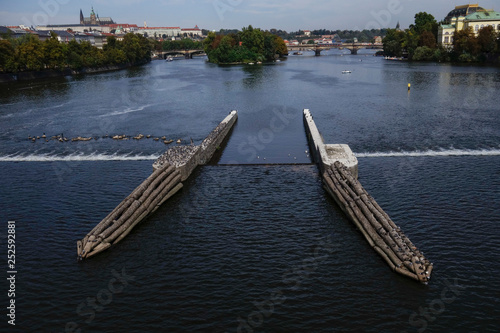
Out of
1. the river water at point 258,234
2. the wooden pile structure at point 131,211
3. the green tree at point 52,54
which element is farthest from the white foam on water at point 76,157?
the green tree at point 52,54

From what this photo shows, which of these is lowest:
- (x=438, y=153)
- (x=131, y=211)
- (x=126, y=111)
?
(x=438, y=153)

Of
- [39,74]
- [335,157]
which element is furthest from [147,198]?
[39,74]

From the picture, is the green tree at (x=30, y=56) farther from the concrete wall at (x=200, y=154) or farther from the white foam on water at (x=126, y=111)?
the concrete wall at (x=200, y=154)

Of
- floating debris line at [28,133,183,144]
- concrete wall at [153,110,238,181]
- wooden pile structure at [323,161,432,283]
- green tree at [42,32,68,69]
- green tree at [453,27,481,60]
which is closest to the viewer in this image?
wooden pile structure at [323,161,432,283]

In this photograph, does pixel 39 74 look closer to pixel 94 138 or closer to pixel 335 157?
pixel 94 138

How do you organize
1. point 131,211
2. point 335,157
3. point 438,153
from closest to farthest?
point 131,211
point 335,157
point 438,153

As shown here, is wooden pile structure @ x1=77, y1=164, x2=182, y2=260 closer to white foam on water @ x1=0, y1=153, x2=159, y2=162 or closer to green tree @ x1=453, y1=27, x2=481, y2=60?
white foam on water @ x1=0, y1=153, x2=159, y2=162

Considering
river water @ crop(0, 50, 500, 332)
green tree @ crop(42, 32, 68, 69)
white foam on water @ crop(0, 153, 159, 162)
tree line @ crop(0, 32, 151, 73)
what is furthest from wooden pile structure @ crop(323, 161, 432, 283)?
green tree @ crop(42, 32, 68, 69)

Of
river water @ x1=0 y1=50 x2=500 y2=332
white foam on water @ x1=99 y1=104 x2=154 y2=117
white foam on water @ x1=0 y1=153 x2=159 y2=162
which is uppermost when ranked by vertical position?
white foam on water @ x1=99 y1=104 x2=154 y2=117
